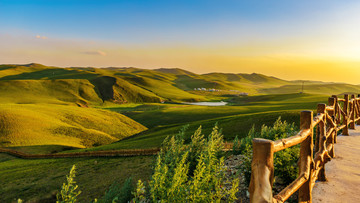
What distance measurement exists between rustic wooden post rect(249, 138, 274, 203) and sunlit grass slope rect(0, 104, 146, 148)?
4324 centimetres

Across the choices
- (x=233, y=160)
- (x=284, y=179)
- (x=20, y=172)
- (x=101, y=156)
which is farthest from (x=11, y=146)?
(x=284, y=179)

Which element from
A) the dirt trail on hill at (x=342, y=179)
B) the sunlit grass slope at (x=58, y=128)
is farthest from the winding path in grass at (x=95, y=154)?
the dirt trail on hill at (x=342, y=179)

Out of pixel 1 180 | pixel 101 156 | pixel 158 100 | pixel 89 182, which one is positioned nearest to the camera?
pixel 89 182

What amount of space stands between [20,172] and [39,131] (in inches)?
948

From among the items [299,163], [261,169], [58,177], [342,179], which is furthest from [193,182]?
[58,177]

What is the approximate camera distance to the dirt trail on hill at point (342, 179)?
22.7 ft

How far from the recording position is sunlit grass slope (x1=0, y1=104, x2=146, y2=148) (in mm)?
40750

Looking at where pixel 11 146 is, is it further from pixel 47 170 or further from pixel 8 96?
pixel 8 96

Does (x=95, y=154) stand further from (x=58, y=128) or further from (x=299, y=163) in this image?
(x=299, y=163)

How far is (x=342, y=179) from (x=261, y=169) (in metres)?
6.78

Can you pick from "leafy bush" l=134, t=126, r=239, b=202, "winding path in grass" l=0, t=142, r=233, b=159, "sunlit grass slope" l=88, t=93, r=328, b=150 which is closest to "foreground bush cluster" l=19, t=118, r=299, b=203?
"leafy bush" l=134, t=126, r=239, b=202

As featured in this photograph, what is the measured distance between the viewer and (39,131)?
145ft

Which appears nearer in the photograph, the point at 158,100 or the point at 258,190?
the point at 258,190

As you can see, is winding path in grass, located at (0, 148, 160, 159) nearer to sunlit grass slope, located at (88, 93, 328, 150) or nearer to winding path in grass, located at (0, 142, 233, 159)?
winding path in grass, located at (0, 142, 233, 159)
